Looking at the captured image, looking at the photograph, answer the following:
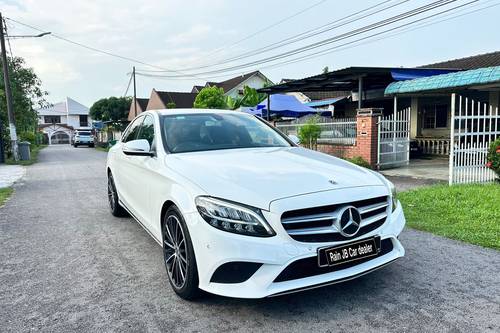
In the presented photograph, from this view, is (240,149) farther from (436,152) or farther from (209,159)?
(436,152)

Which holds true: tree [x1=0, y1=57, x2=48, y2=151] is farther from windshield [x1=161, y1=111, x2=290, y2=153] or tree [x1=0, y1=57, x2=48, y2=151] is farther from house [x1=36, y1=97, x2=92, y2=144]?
house [x1=36, y1=97, x2=92, y2=144]

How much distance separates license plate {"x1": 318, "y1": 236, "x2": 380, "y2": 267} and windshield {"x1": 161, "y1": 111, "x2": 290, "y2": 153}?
68.4 inches

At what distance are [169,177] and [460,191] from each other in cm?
568

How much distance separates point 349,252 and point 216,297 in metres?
1.13

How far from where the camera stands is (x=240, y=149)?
4020 mm

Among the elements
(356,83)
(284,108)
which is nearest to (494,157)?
A: (356,83)

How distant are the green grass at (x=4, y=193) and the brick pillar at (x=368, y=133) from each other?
9.19m

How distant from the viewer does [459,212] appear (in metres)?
5.85

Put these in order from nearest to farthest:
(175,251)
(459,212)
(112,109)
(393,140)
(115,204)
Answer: (175,251) → (459,212) → (115,204) → (393,140) → (112,109)

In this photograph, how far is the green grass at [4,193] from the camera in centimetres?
802

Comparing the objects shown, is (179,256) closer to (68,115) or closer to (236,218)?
(236,218)

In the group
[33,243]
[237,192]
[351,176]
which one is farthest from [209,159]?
[33,243]

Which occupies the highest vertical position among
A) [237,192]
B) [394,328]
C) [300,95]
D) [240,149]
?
[300,95]

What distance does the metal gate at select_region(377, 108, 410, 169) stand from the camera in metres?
11.6
